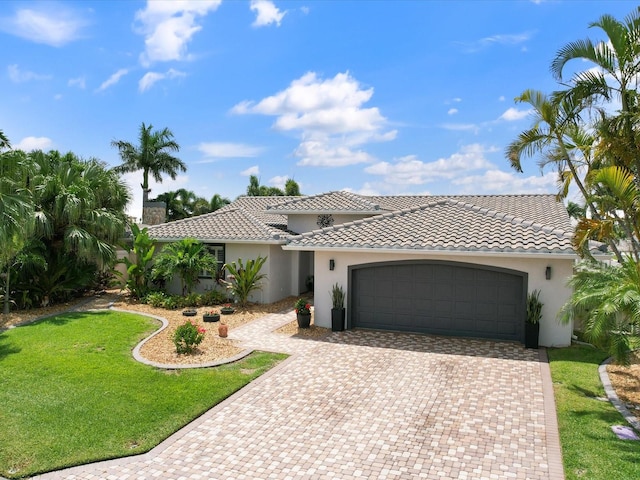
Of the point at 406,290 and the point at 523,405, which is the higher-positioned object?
the point at 406,290

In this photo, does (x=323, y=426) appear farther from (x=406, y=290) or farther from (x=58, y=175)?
(x=58, y=175)

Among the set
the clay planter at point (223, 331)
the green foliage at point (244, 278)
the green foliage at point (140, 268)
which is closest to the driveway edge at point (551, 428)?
the clay planter at point (223, 331)

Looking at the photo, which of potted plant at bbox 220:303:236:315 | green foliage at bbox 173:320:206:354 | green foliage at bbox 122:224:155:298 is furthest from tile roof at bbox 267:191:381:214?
green foliage at bbox 173:320:206:354

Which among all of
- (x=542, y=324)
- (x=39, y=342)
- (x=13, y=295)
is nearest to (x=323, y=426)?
(x=542, y=324)

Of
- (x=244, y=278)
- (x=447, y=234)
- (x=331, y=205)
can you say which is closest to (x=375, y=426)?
(x=447, y=234)

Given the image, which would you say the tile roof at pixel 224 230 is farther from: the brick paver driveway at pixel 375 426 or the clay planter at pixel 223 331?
the brick paver driveway at pixel 375 426

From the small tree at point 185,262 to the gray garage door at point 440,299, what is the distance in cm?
740

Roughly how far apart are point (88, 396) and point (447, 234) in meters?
11.1

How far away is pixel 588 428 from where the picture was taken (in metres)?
7.88

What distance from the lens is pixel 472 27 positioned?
14820 millimetres

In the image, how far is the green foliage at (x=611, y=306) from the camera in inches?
320

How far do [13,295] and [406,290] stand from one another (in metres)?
15.7

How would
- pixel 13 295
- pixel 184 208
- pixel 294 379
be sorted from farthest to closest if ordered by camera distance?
pixel 184 208 → pixel 13 295 → pixel 294 379

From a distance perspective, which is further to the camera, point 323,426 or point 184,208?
point 184,208
